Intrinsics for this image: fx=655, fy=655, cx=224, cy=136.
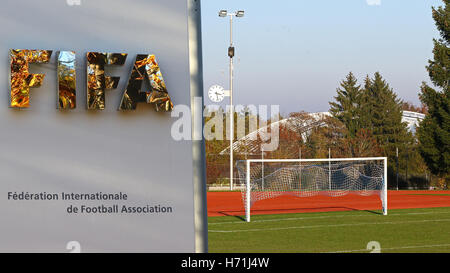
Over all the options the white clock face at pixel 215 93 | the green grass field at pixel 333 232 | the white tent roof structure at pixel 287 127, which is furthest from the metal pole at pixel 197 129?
the white tent roof structure at pixel 287 127

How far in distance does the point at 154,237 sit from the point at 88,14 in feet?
4.76

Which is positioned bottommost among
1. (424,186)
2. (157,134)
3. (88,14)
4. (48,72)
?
(424,186)

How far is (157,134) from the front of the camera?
163 inches

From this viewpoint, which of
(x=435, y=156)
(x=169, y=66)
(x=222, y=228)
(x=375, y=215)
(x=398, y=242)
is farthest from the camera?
(x=435, y=156)

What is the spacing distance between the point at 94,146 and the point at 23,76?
60cm

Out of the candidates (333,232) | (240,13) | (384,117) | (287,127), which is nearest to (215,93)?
(240,13)

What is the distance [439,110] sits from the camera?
40.7 metres

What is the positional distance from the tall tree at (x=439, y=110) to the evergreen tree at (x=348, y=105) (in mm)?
21222

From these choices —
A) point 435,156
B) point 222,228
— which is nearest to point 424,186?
point 435,156

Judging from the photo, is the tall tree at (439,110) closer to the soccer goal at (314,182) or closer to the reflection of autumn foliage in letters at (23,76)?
the soccer goal at (314,182)

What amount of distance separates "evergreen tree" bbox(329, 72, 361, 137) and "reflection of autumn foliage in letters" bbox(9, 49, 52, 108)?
60275 mm

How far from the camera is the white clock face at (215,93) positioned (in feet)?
119

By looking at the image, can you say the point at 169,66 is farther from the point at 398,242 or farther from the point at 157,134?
the point at 398,242
